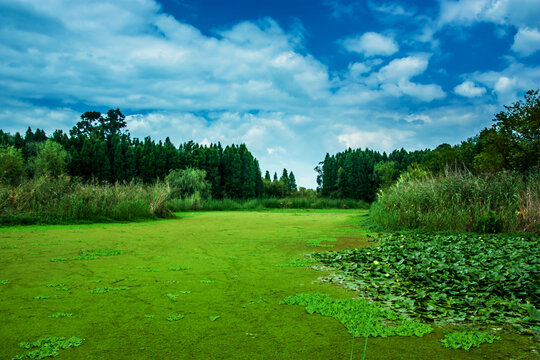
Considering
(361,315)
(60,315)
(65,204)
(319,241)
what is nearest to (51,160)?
(65,204)

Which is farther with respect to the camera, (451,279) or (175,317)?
A: (451,279)

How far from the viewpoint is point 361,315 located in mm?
2072

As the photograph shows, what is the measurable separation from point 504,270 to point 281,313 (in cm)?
225

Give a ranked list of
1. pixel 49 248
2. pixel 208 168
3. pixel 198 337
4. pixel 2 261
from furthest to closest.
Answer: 1. pixel 208 168
2. pixel 49 248
3. pixel 2 261
4. pixel 198 337

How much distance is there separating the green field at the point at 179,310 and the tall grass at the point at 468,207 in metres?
3.86

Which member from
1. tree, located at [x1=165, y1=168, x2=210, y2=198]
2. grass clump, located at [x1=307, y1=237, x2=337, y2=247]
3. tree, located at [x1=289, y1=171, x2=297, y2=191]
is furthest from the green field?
tree, located at [x1=289, y1=171, x2=297, y2=191]

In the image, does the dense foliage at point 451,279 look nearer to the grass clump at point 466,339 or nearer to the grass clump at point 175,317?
the grass clump at point 466,339

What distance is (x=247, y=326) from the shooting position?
1.93 m

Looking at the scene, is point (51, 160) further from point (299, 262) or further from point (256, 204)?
Result: point (299, 262)

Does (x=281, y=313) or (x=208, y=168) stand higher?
(x=208, y=168)

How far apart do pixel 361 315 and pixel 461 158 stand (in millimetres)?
16673

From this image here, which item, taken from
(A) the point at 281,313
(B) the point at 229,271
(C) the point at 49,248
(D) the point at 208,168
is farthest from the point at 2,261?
(D) the point at 208,168

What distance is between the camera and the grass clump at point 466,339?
1701mm

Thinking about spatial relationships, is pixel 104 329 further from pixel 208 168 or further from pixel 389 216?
pixel 208 168
